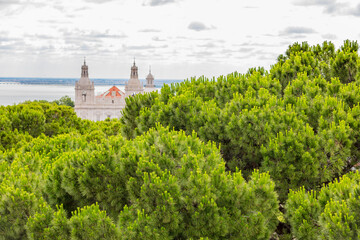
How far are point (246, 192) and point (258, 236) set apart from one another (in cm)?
81

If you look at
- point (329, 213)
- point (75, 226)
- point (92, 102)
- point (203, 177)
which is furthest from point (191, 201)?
point (92, 102)

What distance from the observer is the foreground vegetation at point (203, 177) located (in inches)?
267

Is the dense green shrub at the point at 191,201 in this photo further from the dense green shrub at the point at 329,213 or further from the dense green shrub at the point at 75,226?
the dense green shrub at the point at 329,213

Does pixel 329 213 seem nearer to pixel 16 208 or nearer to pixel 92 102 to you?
pixel 16 208

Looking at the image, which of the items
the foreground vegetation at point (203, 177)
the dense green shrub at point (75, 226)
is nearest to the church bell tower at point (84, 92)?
the foreground vegetation at point (203, 177)

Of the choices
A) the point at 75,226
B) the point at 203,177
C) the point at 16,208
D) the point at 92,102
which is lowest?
the point at 92,102

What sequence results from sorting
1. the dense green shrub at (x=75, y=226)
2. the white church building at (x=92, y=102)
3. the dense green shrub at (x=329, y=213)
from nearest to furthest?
the dense green shrub at (x=329, y=213) < the dense green shrub at (x=75, y=226) < the white church building at (x=92, y=102)

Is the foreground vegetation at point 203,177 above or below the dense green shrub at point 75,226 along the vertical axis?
above

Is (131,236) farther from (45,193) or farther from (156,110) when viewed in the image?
(156,110)

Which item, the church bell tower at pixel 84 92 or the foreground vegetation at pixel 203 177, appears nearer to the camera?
the foreground vegetation at pixel 203 177

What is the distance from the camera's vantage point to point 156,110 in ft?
35.7

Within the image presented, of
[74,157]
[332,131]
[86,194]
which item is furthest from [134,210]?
[332,131]

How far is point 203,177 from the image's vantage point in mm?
6855

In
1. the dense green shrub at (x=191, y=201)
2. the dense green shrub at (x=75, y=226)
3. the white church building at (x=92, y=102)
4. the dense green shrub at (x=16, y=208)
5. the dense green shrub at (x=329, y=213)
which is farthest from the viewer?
the white church building at (x=92, y=102)
